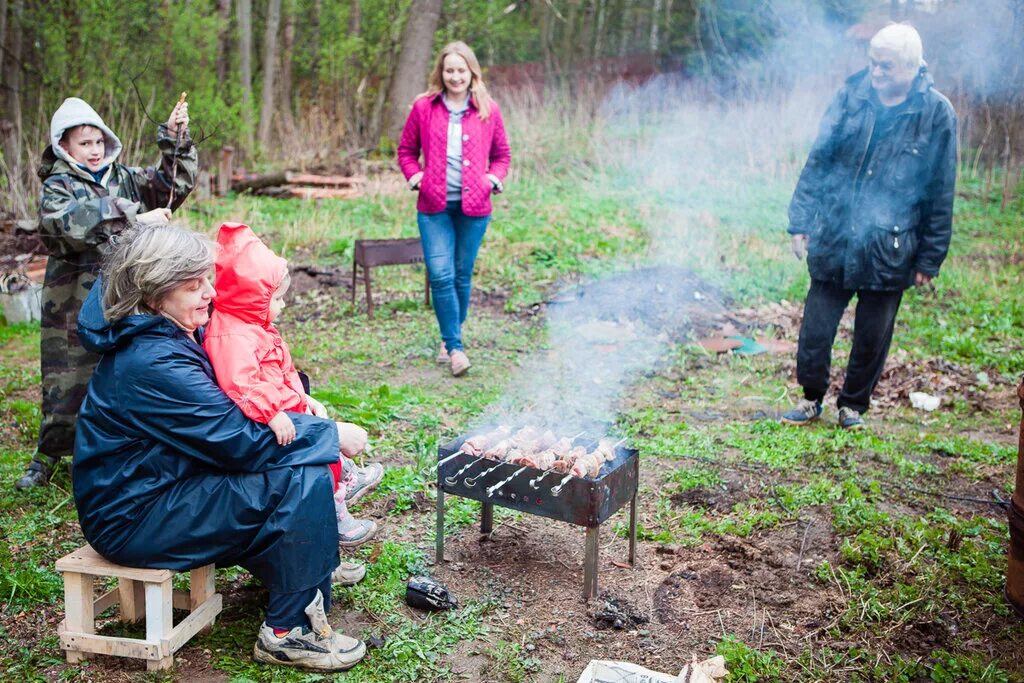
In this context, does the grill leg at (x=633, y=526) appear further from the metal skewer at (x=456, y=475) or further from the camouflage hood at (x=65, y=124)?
the camouflage hood at (x=65, y=124)

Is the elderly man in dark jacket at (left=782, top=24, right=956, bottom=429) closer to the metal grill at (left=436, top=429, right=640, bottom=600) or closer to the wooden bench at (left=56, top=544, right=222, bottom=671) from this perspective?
the metal grill at (left=436, top=429, right=640, bottom=600)

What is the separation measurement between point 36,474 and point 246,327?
206 cm

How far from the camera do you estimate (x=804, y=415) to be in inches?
219

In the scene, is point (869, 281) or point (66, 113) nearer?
point (66, 113)

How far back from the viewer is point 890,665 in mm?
3109

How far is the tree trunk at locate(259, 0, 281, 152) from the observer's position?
15.7 meters

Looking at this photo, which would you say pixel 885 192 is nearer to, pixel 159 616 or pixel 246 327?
pixel 246 327

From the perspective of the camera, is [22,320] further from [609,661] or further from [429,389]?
[609,661]

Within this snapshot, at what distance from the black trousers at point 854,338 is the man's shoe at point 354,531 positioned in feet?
10.1

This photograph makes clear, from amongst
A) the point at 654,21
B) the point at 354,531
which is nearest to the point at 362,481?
the point at 354,531

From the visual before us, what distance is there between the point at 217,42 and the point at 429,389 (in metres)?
11.2

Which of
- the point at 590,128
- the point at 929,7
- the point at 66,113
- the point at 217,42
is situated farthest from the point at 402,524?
the point at 217,42

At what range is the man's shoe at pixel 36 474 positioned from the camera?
14.0ft

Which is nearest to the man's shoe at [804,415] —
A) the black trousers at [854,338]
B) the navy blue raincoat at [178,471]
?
the black trousers at [854,338]
